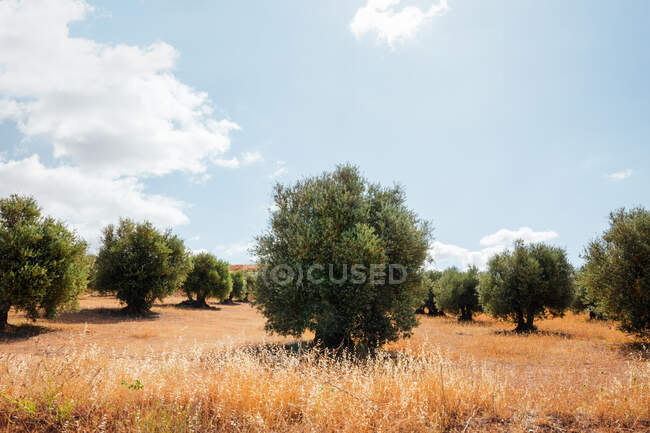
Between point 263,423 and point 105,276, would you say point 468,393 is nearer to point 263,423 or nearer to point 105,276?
point 263,423

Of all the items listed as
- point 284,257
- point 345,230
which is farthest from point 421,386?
point 284,257

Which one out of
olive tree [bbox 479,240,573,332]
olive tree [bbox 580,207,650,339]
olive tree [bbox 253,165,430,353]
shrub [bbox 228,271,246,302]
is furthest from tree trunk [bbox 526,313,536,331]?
shrub [bbox 228,271,246,302]

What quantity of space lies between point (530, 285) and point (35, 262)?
34.1 meters

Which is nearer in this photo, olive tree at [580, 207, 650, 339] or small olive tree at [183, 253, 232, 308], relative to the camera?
olive tree at [580, 207, 650, 339]

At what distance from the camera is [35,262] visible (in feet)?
64.2

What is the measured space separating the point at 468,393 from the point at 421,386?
90 cm

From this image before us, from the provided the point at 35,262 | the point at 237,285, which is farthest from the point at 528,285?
the point at 237,285

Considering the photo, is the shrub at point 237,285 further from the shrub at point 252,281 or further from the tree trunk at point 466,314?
the shrub at point 252,281

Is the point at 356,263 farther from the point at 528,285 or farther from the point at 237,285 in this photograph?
the point at 237,285

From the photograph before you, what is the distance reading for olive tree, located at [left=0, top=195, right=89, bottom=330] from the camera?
18859 mm

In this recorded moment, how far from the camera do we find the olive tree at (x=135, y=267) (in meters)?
32.0

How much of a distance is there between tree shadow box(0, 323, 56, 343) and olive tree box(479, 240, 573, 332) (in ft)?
104

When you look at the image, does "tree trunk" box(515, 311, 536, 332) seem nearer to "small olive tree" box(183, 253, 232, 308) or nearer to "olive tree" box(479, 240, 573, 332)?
"olive tree" box(479, 240, 573, 332)

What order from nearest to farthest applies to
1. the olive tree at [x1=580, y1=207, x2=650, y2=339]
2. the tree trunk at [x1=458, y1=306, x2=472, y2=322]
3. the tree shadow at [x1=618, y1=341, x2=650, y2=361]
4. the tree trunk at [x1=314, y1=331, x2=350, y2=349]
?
1. the tree trunk at [x1=314, y1=331, x2=350, y2=349]
2. the tree shadow at [x1=618, y1=341, x2=650, y2=361]
3. the olive tree at [x1=580, y1=207, x2=650, y2=339]
4. the tree trunk at [x1=458, y1=306, x2=472, y2=322]
